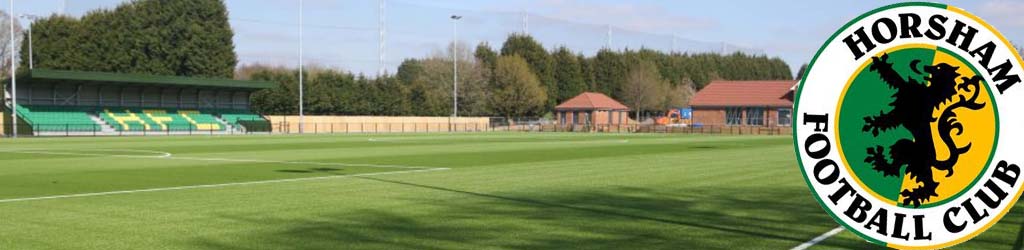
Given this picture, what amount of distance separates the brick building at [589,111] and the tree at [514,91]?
6022mm

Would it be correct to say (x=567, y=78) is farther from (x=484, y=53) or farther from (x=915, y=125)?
(x=915, y=125)

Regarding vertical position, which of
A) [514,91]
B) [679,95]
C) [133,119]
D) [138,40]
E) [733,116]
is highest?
[138,40]

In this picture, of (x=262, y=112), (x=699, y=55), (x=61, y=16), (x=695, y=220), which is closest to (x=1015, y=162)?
(x=695, y=220)

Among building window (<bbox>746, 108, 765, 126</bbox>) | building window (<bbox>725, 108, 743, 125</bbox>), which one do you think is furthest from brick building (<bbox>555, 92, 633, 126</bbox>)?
building window (<bbox>746, 108, 765, 126</bbox>)

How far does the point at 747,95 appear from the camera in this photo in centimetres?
8950

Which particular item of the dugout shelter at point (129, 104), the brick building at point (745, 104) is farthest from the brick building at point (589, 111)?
the dugout shelter at point (129, 104)

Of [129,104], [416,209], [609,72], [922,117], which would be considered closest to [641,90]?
[609,72]

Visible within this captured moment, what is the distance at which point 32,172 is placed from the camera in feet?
70.0

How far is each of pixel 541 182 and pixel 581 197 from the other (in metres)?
3.55

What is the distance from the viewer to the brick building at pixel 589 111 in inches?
3829

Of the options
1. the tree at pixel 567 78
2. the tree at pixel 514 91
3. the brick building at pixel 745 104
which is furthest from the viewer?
the tree at pixel 567 78

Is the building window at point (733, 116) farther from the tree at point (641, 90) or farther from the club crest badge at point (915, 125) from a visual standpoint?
the club crest badge at point (915, 125)

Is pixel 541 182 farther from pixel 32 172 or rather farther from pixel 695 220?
pixel 32 172

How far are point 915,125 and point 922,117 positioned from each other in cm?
4
